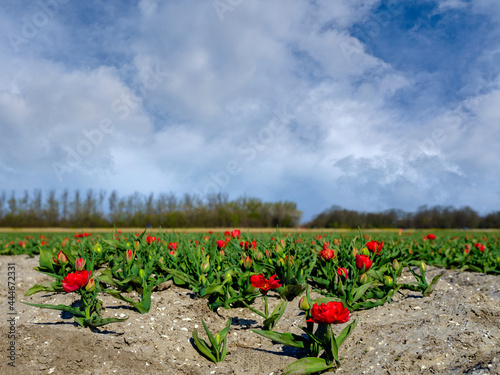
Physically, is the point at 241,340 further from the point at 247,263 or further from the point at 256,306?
the point at 247,263

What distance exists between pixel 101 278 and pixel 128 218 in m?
45.9

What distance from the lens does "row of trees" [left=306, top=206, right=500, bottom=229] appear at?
49.4 m

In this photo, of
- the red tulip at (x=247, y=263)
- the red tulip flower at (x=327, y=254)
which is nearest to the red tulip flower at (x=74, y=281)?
the red tulip at (x=247, y=263)

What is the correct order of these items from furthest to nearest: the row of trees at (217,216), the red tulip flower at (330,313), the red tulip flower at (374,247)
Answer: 1. the row of trees at (217,216)
2. the red tulip flower at (374,247)
3. the red tulip flower at (330,313)

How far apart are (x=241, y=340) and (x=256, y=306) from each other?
62 cm

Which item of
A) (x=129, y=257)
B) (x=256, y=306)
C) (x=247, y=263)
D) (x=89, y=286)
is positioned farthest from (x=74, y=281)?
(x=256, y=306)

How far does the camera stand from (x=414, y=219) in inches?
2112

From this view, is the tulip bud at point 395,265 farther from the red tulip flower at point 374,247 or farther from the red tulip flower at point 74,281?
the red tulip flower at point 74,281

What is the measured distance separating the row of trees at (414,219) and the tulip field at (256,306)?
4635 cm

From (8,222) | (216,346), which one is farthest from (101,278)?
(8,222)

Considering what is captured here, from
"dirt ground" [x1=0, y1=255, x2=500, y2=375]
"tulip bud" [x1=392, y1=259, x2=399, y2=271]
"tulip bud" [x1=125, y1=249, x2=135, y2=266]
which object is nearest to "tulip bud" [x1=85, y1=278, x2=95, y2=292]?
"dirt ground" [x1=0, y1=255, x2=500, y2=375]

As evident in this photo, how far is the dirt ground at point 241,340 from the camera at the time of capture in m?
2.79

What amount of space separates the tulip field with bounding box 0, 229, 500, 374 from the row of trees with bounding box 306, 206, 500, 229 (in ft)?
152

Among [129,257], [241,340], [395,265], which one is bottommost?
[241,340]
